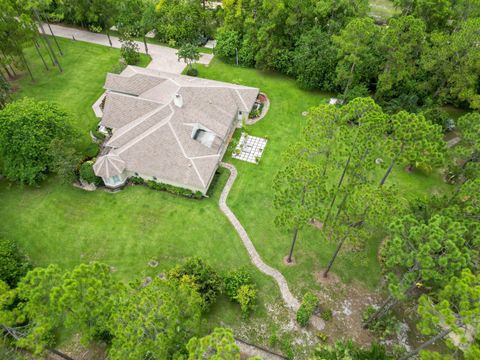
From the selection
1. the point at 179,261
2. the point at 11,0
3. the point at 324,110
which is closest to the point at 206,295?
the point at 179,261

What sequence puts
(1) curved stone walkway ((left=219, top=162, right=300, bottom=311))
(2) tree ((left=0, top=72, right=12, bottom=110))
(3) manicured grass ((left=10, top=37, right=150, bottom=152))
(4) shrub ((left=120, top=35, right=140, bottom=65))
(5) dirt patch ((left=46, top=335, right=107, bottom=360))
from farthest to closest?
(4) shrub ((left=120, top=35, right=140, bottom=65))
(3) manicured grass ((left=10, top=37, right=150, bottom=152))
(2) tree ((left=0, top=72, right=12, bottom=110))
(1) curved stone walkway ((left=219, top=162, right=300, bottom=311))
(5) dirt patch ((left=46, top=335, right=107, bottom=360))

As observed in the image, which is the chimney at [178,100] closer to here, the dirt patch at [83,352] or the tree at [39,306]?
the tree at [39,306]

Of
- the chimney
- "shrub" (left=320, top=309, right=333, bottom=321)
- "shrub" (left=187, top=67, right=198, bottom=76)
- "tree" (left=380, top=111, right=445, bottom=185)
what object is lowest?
"shrub" (left=320, top=309, right=333, bottom=321)

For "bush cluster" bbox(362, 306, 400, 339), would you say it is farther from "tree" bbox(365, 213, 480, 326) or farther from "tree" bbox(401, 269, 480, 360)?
"tree" bbox(401, 269, 480, 360)

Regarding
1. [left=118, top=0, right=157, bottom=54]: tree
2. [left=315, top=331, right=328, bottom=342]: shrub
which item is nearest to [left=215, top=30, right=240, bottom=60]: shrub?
[left=118, top=0, right=157, bottom=54]: tree

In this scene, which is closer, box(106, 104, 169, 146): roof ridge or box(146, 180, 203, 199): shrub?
box(146, 180, 203, 199): shrub

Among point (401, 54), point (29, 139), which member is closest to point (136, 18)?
point (29, 139)

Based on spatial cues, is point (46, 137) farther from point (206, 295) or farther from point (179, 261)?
point (206, 295)
